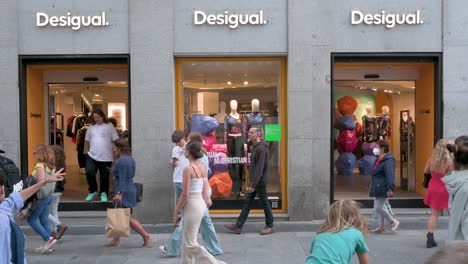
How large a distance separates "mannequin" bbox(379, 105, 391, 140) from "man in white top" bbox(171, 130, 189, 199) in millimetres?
5285

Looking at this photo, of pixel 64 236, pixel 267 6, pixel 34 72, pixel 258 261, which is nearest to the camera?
pixel 258 261

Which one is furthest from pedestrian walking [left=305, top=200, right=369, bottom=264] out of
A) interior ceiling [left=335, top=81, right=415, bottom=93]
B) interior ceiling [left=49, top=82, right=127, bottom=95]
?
interior ceiling [left=49, top=82, right=127, bottom=95]

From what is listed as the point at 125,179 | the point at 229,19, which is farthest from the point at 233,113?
the point at 125,179

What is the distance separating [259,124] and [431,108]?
330 centimetres

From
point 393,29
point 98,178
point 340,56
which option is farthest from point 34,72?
point 393,29

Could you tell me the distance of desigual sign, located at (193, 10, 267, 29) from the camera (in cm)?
1022

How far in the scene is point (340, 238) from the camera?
417cm

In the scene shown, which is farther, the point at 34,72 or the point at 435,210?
the point at 34,72

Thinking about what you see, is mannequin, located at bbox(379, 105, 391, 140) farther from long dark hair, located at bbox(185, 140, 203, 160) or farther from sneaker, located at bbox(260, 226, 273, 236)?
long dark hair, located at bbox(185, 140, 203, 160)

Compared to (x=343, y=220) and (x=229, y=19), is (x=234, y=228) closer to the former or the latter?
(x=229, y=19)

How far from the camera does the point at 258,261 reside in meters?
7.76

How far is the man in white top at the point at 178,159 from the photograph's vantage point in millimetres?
8742

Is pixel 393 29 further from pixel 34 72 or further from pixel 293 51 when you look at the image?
pixel 34 72

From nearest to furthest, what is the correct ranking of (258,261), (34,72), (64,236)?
(258,261)
(64,236)
(34,72)
